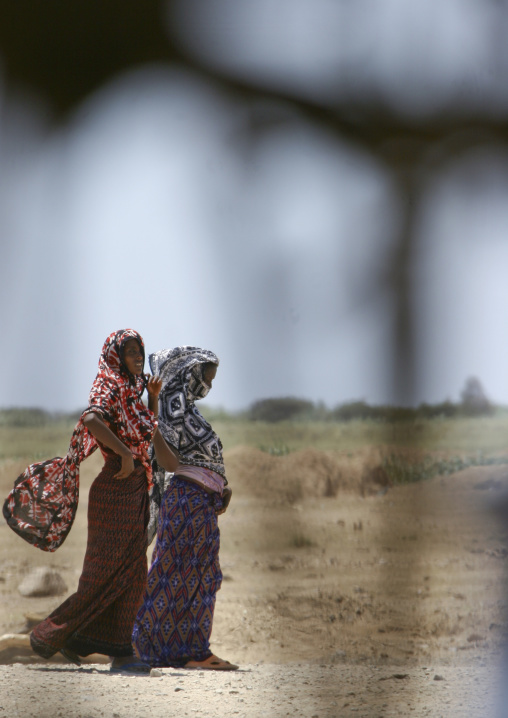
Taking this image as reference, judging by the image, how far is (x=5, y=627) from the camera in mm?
4797

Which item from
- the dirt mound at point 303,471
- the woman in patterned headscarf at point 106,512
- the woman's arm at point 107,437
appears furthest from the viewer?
the dirt mound at point 303,471

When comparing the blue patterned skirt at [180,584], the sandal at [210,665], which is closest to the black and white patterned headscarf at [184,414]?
the blue patterned skirt at [180,584]

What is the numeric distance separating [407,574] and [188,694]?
1685 millimetres

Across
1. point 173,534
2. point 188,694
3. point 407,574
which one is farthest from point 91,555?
point 407,574

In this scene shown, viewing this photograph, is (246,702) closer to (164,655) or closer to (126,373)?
(164,655)

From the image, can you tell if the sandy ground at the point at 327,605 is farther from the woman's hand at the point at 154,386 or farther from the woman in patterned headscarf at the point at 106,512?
the woman's hand at the point at 154,386

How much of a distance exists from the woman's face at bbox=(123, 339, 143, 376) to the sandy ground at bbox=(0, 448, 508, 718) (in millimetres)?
663

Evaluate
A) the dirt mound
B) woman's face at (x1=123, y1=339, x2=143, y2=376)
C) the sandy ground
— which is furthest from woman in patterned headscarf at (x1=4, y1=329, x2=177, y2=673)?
the dirt mound

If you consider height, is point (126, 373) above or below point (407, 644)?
above

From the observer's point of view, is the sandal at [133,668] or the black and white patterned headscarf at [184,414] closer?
the sandal at [133,668]

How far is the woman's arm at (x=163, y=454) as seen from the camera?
289 centimetres

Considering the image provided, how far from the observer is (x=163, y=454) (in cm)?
291

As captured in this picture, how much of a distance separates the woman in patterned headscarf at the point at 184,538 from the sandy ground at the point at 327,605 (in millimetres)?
145

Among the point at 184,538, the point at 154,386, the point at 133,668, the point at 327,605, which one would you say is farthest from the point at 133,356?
the point at 327,605
